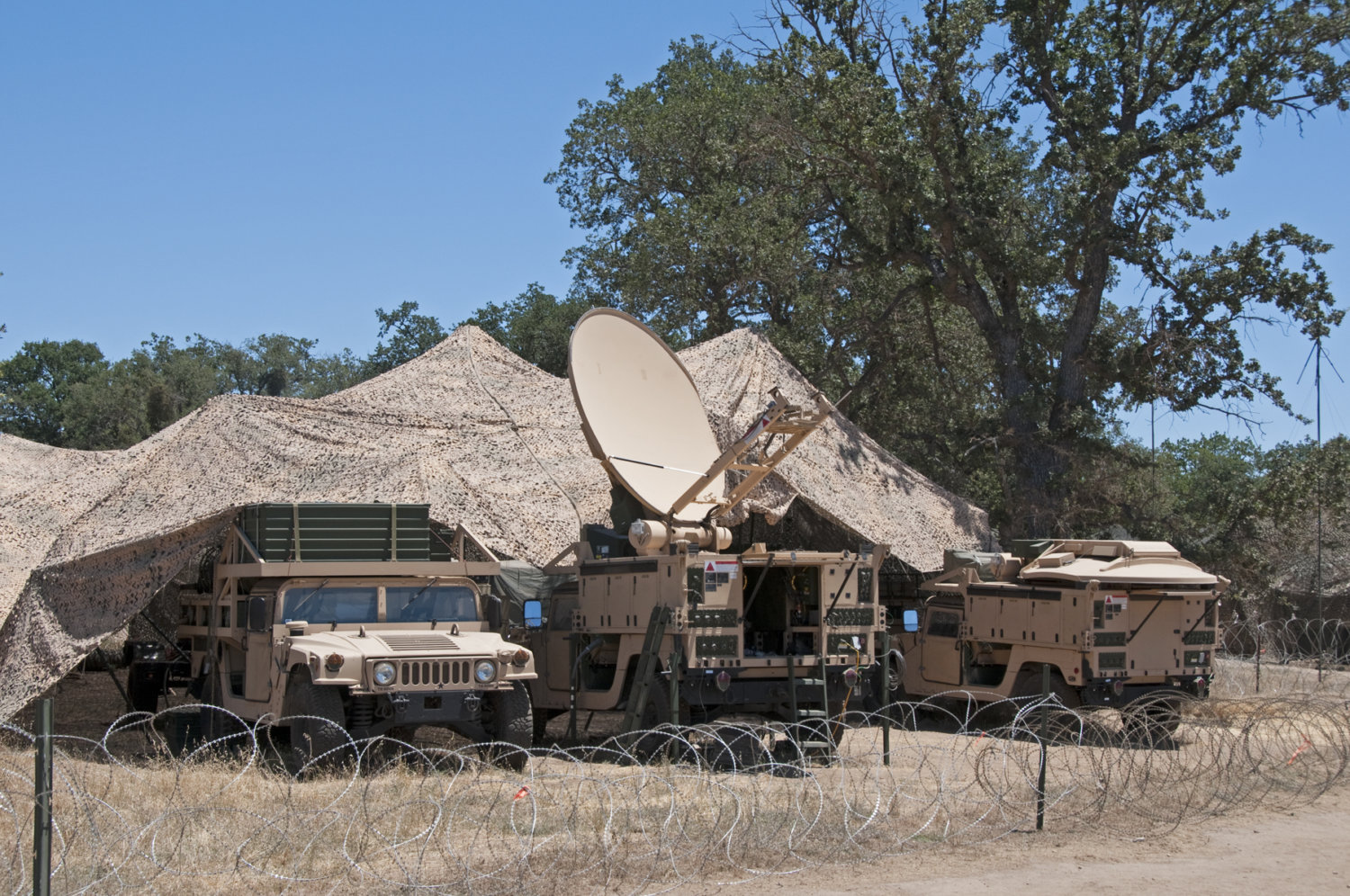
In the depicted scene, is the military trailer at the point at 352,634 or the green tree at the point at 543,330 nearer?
the military trailer at the point at 352,634

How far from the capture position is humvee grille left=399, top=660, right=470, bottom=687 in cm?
1224

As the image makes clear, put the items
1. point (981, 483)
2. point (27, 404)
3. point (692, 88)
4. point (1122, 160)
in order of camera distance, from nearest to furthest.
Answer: point (1122, 160), point (981, 483), point (692, 88), point (27, 404)

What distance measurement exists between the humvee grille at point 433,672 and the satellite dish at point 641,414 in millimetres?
3147

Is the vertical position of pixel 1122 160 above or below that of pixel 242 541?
above

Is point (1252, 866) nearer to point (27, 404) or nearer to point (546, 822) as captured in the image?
point (546, 822)

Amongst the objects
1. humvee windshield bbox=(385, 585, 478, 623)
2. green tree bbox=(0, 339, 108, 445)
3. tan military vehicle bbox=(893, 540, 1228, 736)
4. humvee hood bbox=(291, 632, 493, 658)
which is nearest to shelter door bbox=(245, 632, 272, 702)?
humvee hood bbox=(291, 632, 493, 658)

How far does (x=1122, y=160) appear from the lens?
2539 cm

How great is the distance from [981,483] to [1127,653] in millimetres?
14358

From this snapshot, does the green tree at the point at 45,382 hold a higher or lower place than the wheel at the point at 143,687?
higher

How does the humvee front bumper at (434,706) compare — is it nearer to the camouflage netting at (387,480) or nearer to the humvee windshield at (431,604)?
the humvee windshield at (431,604)

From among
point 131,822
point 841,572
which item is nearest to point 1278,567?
point 841,572

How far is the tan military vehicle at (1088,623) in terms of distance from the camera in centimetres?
1599

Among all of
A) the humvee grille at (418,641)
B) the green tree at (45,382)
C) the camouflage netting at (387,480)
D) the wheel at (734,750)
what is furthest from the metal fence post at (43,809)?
the green tree at (45,382)

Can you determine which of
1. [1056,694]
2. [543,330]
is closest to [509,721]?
[1056,694]
